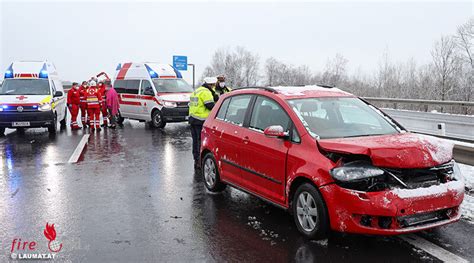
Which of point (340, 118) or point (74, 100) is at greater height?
point (74, 100)

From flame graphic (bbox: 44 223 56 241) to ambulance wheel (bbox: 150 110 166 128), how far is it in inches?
419

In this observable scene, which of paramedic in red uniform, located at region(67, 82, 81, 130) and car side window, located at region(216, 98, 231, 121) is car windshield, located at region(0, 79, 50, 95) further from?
car side window, located at region(216, 98, 231, 121)

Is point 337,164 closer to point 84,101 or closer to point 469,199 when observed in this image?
point 469,199

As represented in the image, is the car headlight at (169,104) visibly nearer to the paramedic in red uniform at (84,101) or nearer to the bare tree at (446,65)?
the paramedic in red uniform at (84,101)

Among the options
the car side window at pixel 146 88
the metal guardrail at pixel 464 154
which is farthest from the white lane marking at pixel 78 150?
the metal guardrail at pixel 464 154

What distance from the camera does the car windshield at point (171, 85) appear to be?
16295 millimetres

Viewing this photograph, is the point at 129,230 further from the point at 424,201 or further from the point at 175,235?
the point at 424,201

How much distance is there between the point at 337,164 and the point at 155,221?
243cm

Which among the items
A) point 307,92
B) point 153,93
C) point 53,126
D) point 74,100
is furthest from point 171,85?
point 307,92

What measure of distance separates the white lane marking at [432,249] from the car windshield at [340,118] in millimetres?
1243

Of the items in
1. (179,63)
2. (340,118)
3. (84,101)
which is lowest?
(340,118)

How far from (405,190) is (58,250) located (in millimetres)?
3565

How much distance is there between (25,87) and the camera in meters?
14.5

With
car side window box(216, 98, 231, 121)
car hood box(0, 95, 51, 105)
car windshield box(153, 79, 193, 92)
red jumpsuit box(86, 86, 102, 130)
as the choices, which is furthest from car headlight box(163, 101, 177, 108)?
car side window box(216, 98, 231, 121)
